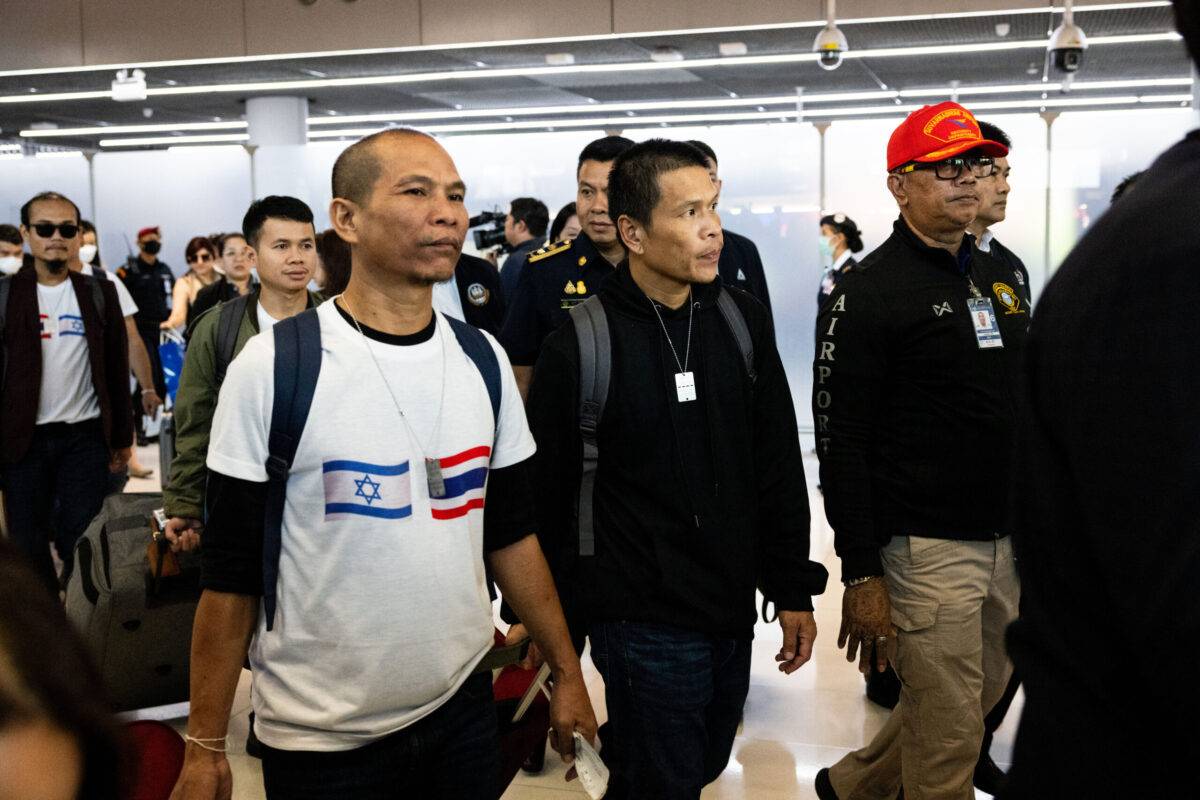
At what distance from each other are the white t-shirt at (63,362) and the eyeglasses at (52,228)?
0.66 ft

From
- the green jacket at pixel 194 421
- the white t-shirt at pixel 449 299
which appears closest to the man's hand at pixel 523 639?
the green jacket at pixel 194 421

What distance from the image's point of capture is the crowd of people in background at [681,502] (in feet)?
2.94

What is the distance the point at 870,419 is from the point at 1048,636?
1711 millimetres

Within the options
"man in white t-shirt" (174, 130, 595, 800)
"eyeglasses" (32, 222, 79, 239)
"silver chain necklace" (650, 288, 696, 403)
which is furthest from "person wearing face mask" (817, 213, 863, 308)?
"man in white t-shirt" (174, 130, 595, 800)

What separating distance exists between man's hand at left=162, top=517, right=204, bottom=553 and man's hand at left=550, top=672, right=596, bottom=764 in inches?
71.8

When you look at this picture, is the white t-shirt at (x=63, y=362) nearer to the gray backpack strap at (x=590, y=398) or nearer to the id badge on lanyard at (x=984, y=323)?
the gray backpack strap at (x=590, y=398)

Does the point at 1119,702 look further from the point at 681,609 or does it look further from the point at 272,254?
the point at 272,254

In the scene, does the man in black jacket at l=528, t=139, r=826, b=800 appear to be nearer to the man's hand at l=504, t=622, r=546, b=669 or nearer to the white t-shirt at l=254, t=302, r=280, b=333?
the man's hand at l=504, t=622, r=546, b=669

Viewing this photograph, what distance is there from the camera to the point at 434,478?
1834 millimetres

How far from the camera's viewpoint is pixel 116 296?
16.0ft

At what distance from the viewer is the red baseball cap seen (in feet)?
8.92

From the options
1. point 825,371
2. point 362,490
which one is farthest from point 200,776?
point 825,371

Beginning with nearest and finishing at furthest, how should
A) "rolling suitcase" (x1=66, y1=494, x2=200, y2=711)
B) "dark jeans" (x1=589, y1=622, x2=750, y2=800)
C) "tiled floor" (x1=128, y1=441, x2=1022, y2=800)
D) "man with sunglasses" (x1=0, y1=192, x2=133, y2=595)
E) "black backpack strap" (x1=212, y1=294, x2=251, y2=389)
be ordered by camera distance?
"dark jeans" (x1=589, y1=622, x2=750, y2=800) → "black backpack strap" (x1=212, y1=294, x2=251, y2=389) → "tiled floor" (x1=128, y1=441, x2=1022, y2=800) → "rolling suitcase" (x1=66, y1=494, x2=200, y2=711) → "man with sunglasses" (x1=0, y1=192, x2=133, y2=595)

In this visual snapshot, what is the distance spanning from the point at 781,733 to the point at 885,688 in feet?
1.54
